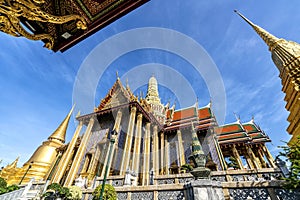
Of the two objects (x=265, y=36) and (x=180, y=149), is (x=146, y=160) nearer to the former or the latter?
(x=180, y=149)

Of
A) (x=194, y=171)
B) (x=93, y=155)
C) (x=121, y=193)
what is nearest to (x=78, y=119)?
(x=93, y=155)

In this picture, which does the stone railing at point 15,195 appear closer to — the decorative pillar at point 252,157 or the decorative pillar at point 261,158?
the decorative pillar at point 252,157

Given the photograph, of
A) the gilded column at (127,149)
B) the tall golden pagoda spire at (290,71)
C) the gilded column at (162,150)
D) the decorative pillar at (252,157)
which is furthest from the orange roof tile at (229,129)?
the gilded column at (127,149)

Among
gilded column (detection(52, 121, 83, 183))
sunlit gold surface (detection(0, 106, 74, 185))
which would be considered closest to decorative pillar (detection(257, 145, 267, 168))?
gilded column (detection(52, 121, 83, 183))

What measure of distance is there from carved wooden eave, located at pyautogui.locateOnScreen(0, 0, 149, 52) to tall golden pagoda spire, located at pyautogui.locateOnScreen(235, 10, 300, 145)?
10.4 meters

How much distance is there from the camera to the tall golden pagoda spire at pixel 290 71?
9.24m

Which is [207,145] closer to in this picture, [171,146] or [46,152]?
[171,146]

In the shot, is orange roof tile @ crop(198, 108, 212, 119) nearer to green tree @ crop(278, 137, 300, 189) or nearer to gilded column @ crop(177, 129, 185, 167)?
gilded column @ crop(177, 129, 185, 167)

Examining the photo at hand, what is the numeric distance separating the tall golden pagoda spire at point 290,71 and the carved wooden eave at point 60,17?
10365 millimetres

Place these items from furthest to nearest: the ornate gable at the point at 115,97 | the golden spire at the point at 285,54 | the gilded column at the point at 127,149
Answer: the ornate gable at the point at 115,97, the gilded column at the point at 127,149, the golden spire at the point at 285,54

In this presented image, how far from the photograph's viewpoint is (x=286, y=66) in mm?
10812

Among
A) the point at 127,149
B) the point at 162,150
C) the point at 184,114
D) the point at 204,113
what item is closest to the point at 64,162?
the point at 127,149

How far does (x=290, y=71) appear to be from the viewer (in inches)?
405

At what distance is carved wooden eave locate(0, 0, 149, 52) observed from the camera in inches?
120
